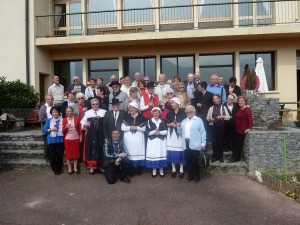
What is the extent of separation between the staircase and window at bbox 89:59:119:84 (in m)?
5.90

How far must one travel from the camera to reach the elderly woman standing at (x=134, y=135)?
647 cm

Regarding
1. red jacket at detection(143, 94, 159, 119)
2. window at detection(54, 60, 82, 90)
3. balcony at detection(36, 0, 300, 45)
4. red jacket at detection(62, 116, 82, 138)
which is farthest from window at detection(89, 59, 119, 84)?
red jacket at detection(62, 116, 82, 138)

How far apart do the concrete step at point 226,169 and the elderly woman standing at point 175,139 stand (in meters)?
0.83

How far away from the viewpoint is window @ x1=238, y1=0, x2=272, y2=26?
12609 mm

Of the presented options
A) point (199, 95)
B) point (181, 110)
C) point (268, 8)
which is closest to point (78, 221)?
point (181, 110)

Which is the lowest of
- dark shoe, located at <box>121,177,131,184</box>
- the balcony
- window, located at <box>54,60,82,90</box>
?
dark shoe, located at <box>121,177,131,184</box>

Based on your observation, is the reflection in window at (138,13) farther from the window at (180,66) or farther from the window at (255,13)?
the window at (255,13)

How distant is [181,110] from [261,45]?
776 cm

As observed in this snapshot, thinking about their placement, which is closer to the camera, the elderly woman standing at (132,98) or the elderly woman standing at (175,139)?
the elderly woman standing at (175,139)

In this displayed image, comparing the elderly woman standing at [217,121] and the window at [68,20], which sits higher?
the window at [68,20]

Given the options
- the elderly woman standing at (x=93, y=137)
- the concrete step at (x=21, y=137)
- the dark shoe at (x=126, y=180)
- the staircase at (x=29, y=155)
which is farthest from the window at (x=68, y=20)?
the dark shoe at (x=126, y=180)

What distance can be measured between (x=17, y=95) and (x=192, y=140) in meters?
7.83

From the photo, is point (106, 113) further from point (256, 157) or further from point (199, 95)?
point (256, 157)

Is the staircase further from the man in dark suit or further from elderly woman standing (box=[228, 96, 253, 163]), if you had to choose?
the man in dark suit
